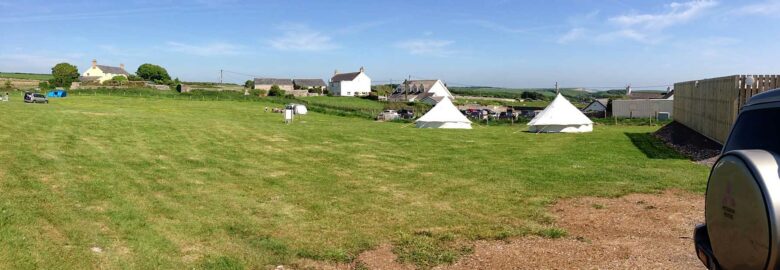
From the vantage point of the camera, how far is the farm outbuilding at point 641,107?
6588 cm

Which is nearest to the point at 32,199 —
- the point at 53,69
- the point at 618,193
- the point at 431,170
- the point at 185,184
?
the point at 185,184

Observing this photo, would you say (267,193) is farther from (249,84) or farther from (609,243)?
(249,84)

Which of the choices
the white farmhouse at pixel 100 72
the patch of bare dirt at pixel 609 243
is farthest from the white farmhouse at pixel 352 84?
the patch of bare dirt at pixel 609 243

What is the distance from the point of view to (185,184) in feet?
38.8

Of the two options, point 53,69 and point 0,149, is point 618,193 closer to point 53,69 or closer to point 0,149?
point 0,149

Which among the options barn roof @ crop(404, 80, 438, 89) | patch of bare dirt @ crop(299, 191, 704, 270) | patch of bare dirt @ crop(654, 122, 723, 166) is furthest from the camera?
barn roof @ crop(404, 80, 438, 89)

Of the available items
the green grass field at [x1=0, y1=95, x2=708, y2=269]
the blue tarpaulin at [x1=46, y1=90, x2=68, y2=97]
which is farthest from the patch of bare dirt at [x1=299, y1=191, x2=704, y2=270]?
the blue tarpaulin at [x1=46, y1=90, x2=68, y2=97]

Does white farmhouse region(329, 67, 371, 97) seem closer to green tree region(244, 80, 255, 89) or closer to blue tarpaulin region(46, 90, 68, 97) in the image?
green tree region(244, 80, 255, 89)

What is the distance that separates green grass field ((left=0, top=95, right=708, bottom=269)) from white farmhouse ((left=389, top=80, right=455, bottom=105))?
258ft

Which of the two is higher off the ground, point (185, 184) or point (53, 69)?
point (53, 69)

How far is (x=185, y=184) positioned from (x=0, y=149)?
6222 mm

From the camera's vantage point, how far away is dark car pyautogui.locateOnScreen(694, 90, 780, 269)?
Answer: 368 centimetres

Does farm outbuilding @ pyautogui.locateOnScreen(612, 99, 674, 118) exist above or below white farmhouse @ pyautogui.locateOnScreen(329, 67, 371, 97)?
below

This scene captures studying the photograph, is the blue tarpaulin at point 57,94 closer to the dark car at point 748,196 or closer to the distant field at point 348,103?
the distant field at point 348,103
